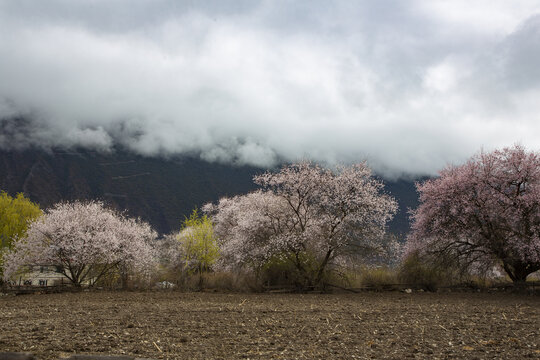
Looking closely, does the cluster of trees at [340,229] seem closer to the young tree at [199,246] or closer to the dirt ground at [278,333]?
the dirt ground at [278,333]

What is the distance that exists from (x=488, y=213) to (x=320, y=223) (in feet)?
30.3

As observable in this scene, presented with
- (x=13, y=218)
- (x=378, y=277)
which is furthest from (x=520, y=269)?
(x=13, y=218)

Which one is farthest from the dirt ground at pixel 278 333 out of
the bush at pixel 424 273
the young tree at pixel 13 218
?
the young tree at pixel 13 218

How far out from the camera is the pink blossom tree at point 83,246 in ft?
87.6

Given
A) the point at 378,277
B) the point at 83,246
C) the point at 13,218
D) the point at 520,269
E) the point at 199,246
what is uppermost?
the point at 13,218

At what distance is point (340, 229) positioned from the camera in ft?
84.5

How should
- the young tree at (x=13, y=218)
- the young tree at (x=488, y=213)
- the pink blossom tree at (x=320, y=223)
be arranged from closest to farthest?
the young tree at (x=488, y=213) < the pink blossom tree at (x=320, y=223) < the young tree at (x=13, y=218)

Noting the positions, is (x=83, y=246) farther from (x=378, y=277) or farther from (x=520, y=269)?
(x=520, y=269)

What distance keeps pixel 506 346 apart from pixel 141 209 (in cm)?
17704

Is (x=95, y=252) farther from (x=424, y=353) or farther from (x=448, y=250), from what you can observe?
(x=424, y=353)

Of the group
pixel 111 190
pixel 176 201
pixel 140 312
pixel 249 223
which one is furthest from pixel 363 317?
pixel 111 190

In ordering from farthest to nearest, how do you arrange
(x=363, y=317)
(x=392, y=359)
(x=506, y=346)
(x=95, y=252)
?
(x=95, y=252) → (x=363, y=317) → (x=506, y=346) → (x=392, y=359)

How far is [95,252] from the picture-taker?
2678 centimetres

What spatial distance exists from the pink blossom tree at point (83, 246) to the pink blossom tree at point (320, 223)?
7.18 meters
